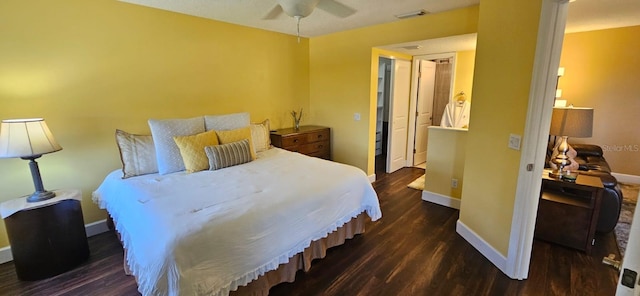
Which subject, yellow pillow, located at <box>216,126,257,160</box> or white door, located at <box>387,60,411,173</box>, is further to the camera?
white door, located at <box>387,60,411,173</box>

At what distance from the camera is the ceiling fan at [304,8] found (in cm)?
219

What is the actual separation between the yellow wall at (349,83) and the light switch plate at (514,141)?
1783mm

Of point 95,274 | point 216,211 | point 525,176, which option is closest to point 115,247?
point 95,274

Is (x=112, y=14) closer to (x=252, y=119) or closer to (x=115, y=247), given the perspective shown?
(x=252, y=119)

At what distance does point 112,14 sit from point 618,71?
22.1ft

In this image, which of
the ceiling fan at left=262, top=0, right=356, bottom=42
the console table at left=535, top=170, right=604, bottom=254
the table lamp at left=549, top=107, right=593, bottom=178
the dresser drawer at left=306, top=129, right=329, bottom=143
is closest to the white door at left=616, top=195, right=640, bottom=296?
the ceiling fan at left=262, top=0, right=356, bottom=42

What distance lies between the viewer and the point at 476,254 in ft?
8.27

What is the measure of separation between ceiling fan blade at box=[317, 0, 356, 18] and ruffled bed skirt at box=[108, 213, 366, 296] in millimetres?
2086

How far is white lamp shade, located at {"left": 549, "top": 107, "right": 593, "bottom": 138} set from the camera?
260 cm

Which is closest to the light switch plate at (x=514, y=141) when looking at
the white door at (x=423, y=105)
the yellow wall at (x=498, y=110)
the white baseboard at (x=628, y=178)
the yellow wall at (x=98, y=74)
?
the yellow wall at (x=498, y=110)

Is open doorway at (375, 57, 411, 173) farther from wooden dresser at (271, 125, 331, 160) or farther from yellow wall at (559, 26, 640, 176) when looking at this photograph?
yellow wall at (559, 26, 640, 176)

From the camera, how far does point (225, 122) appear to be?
3.25 metres

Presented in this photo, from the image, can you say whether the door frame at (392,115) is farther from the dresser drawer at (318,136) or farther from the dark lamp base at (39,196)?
the dark lamp base at (39,196)

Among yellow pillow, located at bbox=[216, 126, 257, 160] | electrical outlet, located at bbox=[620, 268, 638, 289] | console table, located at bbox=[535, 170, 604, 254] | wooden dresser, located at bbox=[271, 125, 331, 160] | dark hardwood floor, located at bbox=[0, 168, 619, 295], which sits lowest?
dark hardwood floor, located at bbox=[0, 168, 619, 295]
